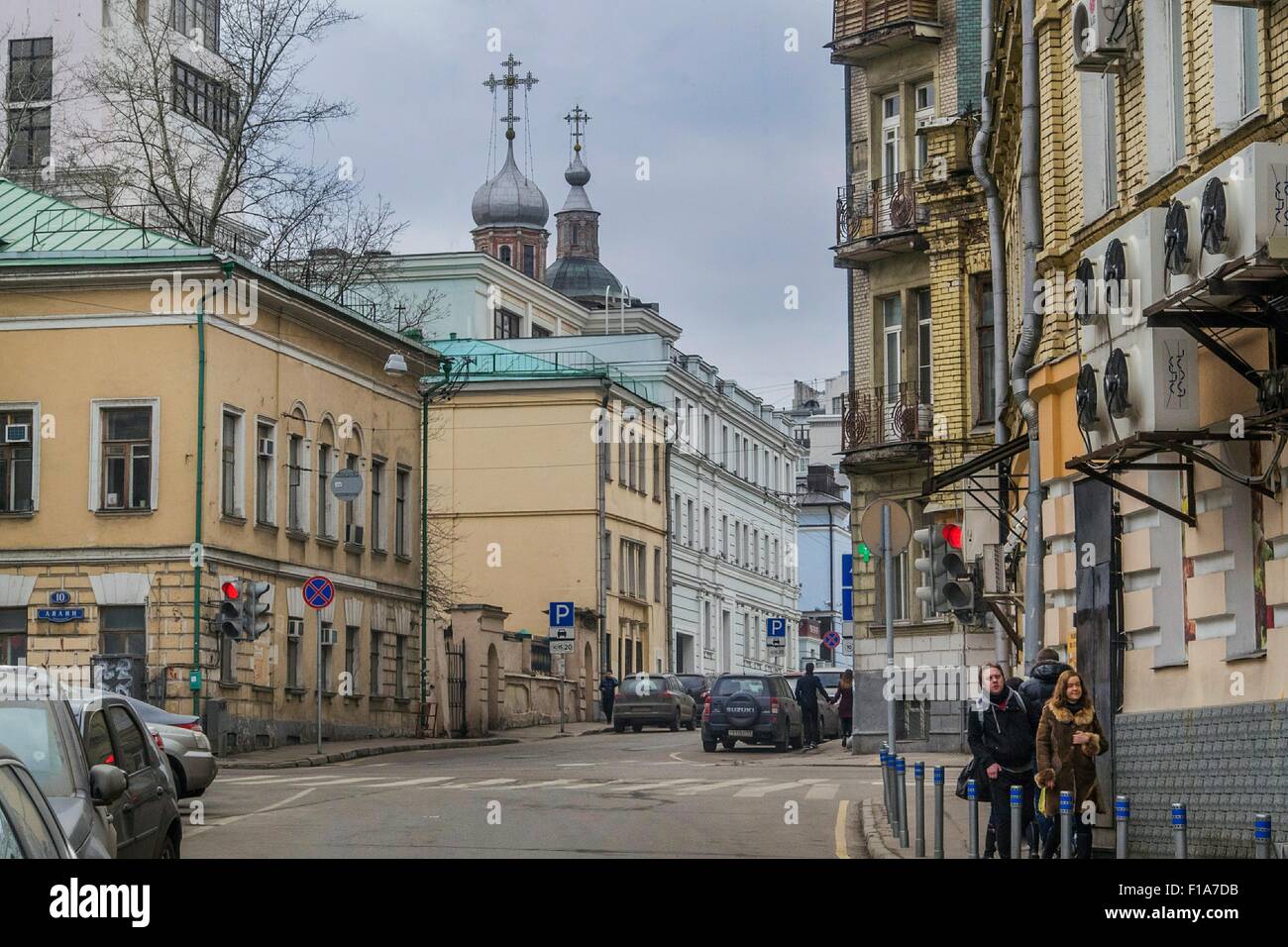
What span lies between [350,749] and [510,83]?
2815 inches

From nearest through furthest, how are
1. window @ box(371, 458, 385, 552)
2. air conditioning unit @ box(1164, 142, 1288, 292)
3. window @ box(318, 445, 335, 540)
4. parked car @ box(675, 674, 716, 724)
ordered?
air conditioning unit @ box(1164, 142, 1288, 292) < window @ box(318, 445, 335, 540) < window @ box(371, 458, 385, 552) < parked car @ box(675, 674, 716, 724)

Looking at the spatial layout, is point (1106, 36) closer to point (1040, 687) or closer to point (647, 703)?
point (1040, 687)

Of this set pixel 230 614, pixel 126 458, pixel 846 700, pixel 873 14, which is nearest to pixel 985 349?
pixel 873 14

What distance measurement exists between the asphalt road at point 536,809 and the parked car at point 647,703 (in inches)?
626

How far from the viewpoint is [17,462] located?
39969 mm

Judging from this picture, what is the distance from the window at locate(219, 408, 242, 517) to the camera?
4016cm

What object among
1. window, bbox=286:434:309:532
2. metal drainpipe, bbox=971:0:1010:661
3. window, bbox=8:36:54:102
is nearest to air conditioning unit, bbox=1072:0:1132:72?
metal drainpipe, bbox=971:0:1010:661

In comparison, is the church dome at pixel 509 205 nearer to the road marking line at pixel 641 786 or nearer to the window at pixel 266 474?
→ the window at pixel 266 474

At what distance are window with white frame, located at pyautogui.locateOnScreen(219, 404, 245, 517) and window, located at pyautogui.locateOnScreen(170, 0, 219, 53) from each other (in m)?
25.2

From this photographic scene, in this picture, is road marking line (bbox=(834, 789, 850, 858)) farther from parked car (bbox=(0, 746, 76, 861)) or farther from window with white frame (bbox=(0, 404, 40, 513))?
window with white frame (bbox=(0, 404, 40, 513))
